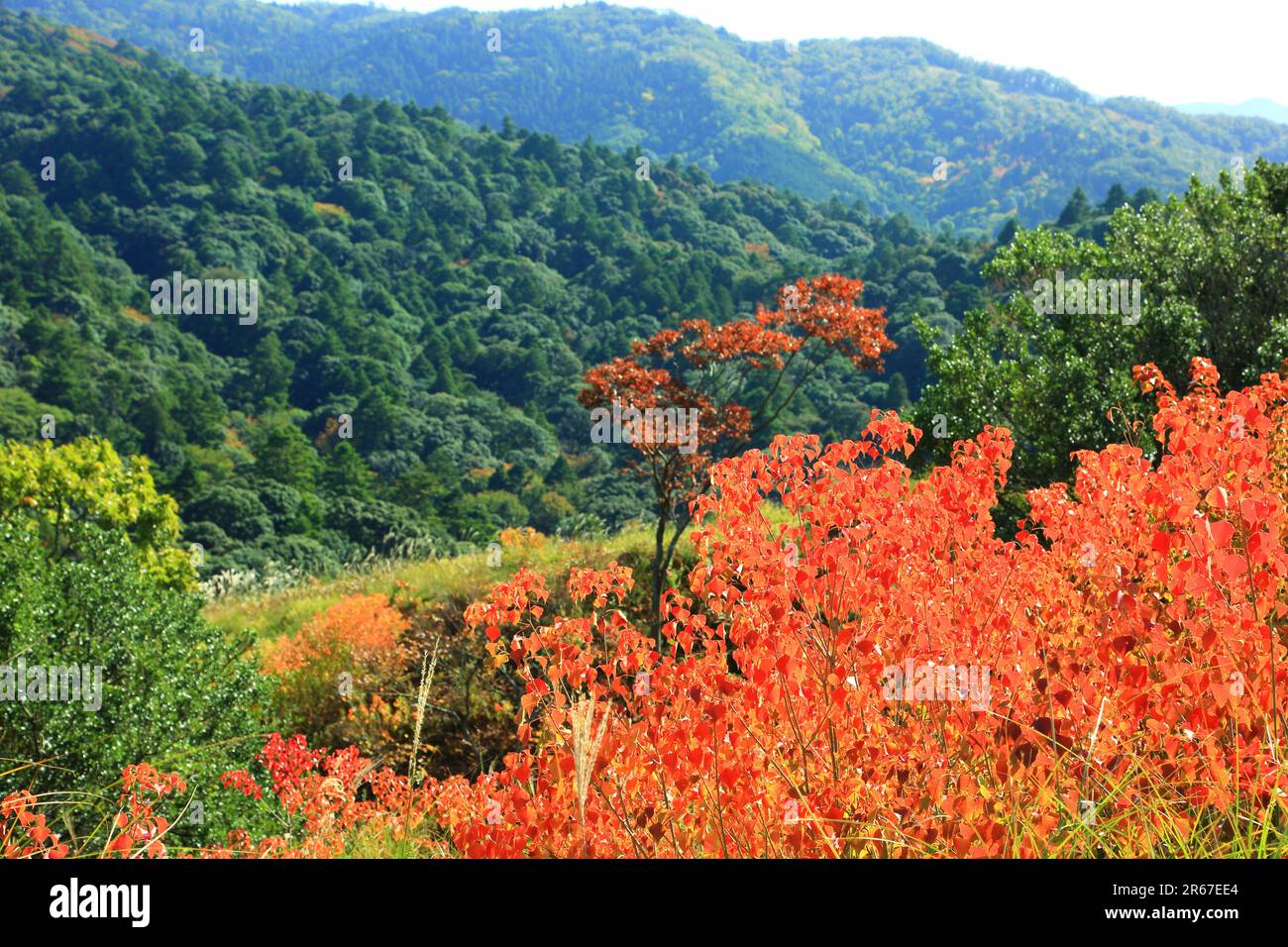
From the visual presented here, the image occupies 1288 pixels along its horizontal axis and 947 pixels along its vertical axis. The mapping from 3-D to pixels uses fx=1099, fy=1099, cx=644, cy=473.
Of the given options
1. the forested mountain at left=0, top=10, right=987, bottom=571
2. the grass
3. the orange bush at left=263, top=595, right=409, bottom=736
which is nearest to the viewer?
the orange bush at left=263, top=595, right=409, bottom=736

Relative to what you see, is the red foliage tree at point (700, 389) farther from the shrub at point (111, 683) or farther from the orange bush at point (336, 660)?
the shrub at point (111, 683)

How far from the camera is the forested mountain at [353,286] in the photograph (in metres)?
49.8

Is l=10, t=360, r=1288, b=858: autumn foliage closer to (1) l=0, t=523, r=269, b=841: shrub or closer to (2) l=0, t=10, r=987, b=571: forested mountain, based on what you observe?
(1) l=0, t=523, r=269, b=841: shrub

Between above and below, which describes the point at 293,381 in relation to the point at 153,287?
below

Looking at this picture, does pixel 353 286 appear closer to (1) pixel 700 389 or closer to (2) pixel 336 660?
(2) pixel 336 660

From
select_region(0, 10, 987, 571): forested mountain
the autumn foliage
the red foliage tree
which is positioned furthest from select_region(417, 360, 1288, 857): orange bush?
select_region(0, 10, 987, 571): forested mountain

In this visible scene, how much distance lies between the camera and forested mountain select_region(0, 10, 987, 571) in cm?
4978

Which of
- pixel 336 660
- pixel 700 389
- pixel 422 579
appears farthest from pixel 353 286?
pixel 700 389

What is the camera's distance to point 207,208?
77.9 meters

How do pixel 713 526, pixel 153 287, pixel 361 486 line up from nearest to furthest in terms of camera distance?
pixel 713 526 < pixel 361 486 < pixel 153 287

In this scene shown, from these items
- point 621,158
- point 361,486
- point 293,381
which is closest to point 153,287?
point 293,381

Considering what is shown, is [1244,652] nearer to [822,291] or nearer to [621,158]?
[822,291]

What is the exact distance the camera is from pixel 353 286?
7556cm
